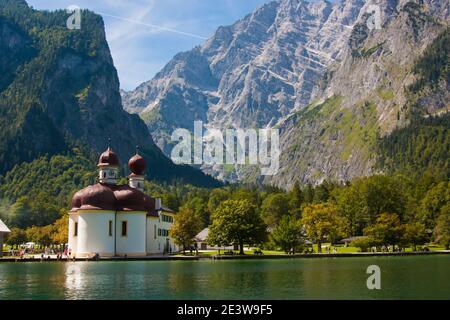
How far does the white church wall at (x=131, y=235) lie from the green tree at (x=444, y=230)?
197ft

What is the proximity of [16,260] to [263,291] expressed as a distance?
70481 mm

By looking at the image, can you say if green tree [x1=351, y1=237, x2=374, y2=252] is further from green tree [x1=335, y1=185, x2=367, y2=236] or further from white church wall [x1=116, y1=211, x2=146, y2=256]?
white church wall [x1=116, y1=211, x2=146, y2=256]

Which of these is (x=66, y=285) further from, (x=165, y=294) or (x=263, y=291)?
(x=263, y=291)

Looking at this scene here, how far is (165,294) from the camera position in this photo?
47.7 m

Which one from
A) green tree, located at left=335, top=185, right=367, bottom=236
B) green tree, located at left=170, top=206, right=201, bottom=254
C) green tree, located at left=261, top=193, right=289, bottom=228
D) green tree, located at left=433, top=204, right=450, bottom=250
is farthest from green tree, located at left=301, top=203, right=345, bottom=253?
green tree, located at left=261, top=193, right=289, bottom=228

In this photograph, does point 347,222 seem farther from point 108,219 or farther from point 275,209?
point 108,219

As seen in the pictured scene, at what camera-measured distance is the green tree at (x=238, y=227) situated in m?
116

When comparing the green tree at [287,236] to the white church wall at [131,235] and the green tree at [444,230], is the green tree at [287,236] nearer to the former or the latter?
the white church wall at [131,235]

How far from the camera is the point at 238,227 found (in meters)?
116

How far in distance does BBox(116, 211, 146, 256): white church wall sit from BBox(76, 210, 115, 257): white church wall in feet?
7.33

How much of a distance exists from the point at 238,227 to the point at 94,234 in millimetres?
25812

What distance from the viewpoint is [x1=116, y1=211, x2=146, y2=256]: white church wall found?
11925cm
